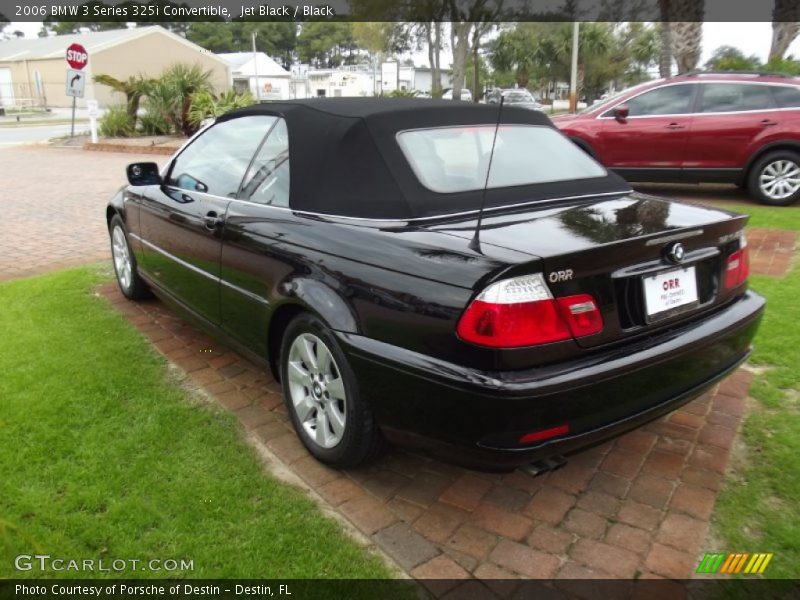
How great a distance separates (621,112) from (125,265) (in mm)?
6796

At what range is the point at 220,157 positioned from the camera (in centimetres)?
379

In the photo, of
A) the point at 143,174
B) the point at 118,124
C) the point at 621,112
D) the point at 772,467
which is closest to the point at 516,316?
the point at 772,467

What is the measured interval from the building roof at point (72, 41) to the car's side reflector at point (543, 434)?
48.0 m

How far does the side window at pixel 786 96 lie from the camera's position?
8109mm

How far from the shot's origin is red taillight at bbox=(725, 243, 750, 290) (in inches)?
111

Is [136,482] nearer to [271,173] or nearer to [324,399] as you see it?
[324,399]

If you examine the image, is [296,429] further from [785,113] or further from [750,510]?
[785,113]

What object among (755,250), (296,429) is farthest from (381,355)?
(755,250)

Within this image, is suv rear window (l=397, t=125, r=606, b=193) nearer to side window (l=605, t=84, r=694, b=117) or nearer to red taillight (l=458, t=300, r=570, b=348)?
red taillight (l=458, t=300, r=570, b=348)

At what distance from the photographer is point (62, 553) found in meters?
2.36

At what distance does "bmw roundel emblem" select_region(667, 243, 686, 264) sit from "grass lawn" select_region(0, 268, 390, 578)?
61.7 inches

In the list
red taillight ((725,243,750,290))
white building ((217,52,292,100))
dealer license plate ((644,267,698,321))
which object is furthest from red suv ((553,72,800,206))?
white building ((217,52,292,100))

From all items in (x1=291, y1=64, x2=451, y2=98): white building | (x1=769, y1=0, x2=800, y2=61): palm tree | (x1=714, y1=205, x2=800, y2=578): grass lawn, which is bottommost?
(x1=714, y1=205, x2=800, y2=578): grass lawn

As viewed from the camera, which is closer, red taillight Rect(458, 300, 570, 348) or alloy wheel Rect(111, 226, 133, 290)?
red taillight Rect(458, 300, 570, 348)
